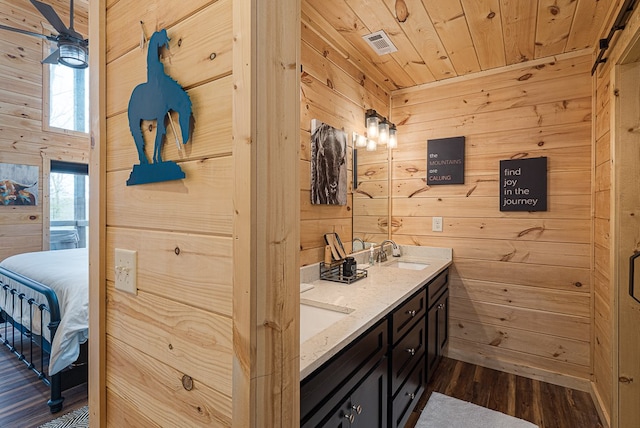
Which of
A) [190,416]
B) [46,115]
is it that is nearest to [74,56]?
[46,115]

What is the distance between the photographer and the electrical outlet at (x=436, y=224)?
2866mm

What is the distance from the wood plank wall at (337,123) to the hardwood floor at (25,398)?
6.20ft

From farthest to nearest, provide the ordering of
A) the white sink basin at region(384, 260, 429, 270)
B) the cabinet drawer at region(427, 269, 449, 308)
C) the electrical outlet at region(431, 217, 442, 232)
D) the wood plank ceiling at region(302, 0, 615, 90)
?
the electrical outlet at region(431, 217, 442, 232)
the white sink basin at region(384, 260, 429, 270)
the cabinet drawer at region(427, 269, 449, 308)
the wood plank ceiling at region(302, 0, 615, 90)

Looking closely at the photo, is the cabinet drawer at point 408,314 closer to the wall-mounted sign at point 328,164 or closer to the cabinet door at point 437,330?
the cabinet door at point 437,330

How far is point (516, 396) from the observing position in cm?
228

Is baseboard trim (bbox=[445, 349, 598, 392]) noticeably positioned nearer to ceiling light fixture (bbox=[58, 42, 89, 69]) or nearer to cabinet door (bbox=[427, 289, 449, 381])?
cabinet door (bbox=[427, 289, 449, 381])

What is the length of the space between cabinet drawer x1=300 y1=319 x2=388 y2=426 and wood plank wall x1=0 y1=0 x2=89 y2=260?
4.55 metres

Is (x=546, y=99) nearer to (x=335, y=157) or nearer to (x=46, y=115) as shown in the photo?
(x=335, y=157)

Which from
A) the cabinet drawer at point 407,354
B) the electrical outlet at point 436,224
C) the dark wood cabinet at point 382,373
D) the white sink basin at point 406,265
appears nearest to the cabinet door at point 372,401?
the dark wood cabinet at point 382,373

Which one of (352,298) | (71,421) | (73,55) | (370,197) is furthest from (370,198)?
(73,55)

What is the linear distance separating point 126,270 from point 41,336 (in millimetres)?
2055

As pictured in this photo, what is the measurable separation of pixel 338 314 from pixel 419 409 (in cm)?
119

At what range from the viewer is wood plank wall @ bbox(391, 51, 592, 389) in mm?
2375

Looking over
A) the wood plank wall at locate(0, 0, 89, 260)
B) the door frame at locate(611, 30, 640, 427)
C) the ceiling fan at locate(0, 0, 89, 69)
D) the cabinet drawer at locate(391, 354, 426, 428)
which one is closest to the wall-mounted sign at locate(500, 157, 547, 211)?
the door frame at locate(611, 30, 640, 427)
